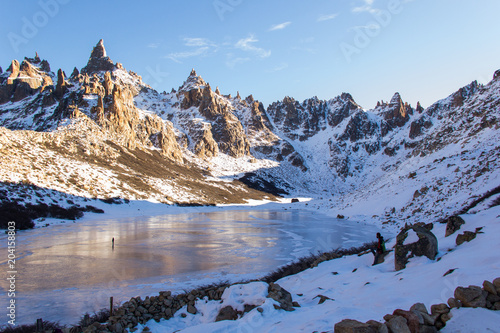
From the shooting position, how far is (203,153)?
162 meters

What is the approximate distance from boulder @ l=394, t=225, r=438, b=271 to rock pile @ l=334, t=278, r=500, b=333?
494 centimetres

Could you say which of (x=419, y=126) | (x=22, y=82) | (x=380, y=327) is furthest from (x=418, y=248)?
(x=22, y=82)

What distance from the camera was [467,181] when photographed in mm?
→ 26156

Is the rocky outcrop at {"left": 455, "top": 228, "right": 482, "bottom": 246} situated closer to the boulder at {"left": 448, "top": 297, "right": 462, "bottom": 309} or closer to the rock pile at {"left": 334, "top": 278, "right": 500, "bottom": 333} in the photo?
the rock pile at {"left": 334, "top": 278, "right": 500, "bottom": 333}

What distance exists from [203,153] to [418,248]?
155948 millimetres

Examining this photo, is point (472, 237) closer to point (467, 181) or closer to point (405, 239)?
point (405, 239)

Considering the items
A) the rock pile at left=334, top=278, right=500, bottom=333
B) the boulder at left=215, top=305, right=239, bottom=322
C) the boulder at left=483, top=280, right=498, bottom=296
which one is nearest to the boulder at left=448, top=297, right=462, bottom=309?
the rock pile at left=334, top=278, right=500, bottom=333

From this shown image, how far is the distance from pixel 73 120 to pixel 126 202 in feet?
188

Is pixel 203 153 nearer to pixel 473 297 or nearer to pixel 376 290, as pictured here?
pixel 376 290

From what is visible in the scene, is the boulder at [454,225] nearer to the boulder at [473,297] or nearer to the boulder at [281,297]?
the boulder at [473,297]

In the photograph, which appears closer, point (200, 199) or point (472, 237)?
point (472, 237)

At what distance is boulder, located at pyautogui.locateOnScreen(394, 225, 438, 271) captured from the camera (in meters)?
9.87

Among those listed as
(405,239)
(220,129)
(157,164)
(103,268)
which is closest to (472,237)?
(405,239)

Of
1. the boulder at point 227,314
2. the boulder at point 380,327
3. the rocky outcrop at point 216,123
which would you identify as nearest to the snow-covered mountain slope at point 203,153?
the rocky outcrop at point 216,123
